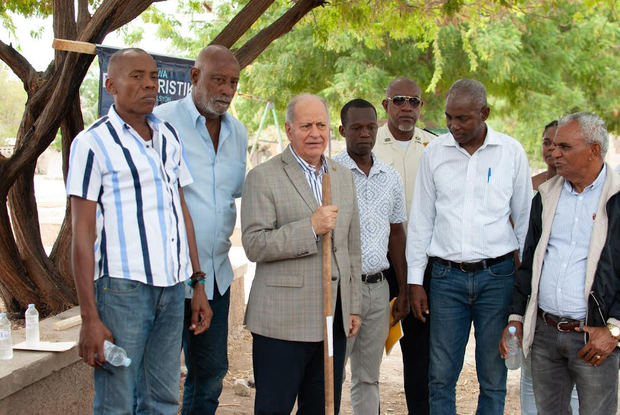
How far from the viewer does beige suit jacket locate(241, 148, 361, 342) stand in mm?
3312

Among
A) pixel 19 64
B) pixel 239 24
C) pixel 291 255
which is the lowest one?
pixel 291 255

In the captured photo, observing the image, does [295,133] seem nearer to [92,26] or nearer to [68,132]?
[92,26]

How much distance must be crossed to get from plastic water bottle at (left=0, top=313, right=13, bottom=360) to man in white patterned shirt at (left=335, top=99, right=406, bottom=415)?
1881 millimetres

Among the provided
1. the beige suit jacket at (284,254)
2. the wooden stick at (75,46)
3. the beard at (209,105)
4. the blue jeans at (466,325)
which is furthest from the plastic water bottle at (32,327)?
the blue jeans at (466,325)

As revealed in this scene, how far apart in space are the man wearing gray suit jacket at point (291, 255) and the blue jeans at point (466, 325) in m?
0.72

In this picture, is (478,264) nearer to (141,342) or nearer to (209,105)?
(209,105)

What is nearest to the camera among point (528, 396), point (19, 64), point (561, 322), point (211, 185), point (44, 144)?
point (561, 322)

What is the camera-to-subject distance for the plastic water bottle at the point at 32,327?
4086 mm

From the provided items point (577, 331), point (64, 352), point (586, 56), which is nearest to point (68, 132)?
point (64, 352)

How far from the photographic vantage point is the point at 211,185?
12.0 feet

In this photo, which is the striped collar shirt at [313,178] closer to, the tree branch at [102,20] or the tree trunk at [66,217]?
the tree branch at [102,20]

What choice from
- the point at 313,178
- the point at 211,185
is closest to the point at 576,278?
the point at 313,178

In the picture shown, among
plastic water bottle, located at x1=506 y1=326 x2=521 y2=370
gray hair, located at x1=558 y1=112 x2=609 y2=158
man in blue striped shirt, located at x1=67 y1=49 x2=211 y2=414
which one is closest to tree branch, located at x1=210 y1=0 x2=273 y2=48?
man in blue striped shirt, located at x1=67 y1=49 x2=211 y2=414

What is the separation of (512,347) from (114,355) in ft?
6.83
